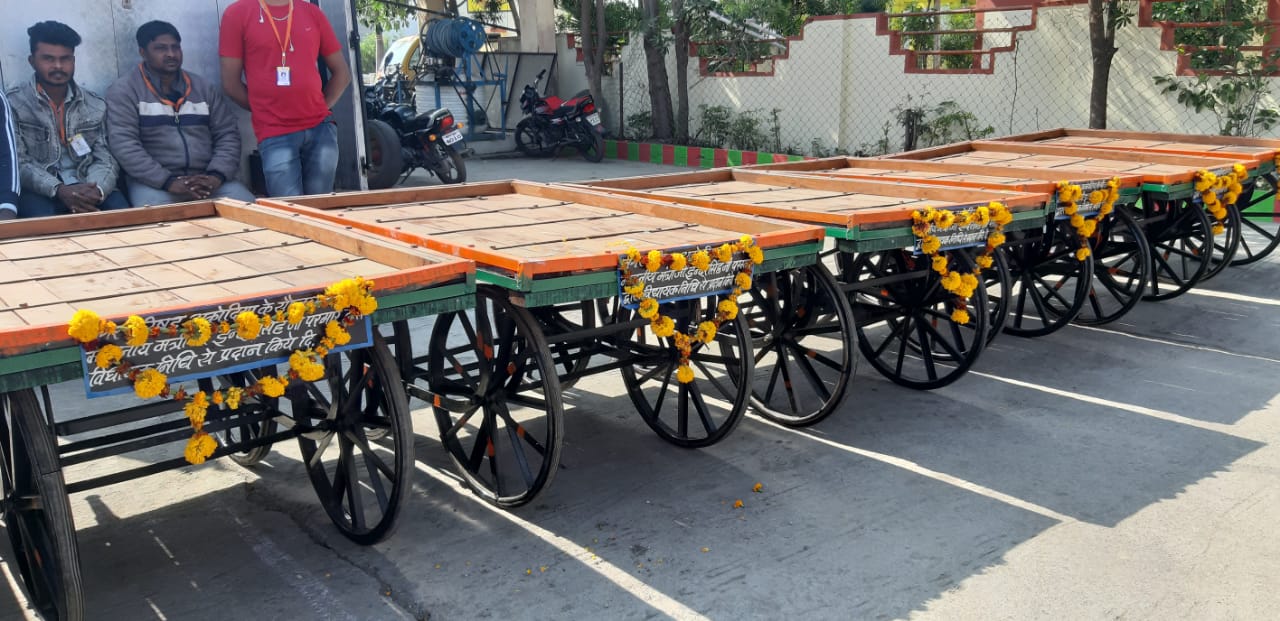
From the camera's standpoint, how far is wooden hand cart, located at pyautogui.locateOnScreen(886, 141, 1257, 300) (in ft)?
20.1

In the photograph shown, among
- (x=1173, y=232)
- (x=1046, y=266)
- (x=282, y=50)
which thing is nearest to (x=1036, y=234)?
(x=1046, y=266)

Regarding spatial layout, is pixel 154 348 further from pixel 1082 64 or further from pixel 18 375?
pixel 1082 64

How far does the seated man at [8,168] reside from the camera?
580 centimetres

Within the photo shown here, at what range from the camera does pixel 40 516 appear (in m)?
3.00

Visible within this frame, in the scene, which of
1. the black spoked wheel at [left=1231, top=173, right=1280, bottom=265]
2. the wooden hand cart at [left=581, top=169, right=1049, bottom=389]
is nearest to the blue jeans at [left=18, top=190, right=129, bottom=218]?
the wooden hand cart at [left=581, top=169, right=1049, bottom=389]

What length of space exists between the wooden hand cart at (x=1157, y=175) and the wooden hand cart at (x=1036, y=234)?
20 centimetres

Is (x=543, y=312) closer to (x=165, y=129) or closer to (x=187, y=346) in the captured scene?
(x=187, y=346)

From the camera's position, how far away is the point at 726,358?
4.39m

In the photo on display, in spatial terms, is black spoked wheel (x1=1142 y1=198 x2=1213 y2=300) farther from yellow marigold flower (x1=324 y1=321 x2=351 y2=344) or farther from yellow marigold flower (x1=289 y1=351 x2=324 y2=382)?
yellow marigold flower (x1=289 y1=351 x2=324 y2=382)

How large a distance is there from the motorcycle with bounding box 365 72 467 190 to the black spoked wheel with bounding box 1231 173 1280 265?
7.21m

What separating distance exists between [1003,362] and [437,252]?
3.47 metres

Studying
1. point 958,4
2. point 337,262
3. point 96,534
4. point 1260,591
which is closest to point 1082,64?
point 958,4

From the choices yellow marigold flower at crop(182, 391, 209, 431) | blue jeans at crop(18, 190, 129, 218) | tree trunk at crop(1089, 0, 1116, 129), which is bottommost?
yellow marigold flower at crop(182, 391, 209, 431)

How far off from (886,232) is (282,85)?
4.07 m
